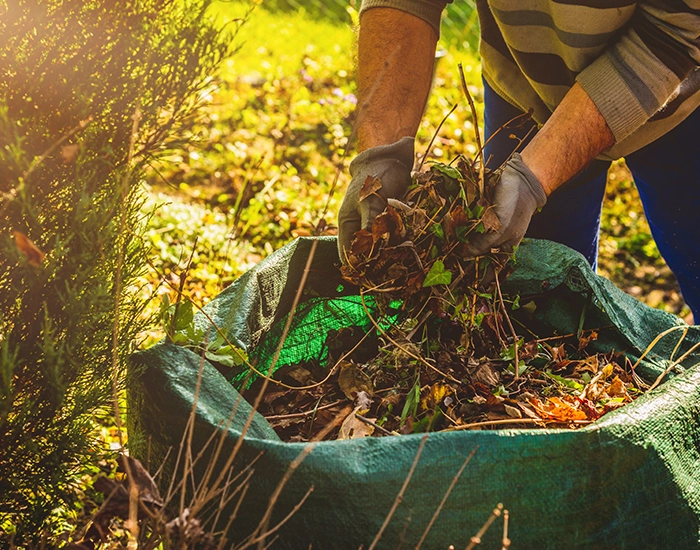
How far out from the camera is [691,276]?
2348 millimetres

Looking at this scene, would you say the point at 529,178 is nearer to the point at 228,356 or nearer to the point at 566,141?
the point at 566,141

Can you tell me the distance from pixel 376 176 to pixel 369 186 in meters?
0.08

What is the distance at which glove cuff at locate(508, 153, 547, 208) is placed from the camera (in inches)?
66.7

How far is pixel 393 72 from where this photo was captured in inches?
83.0

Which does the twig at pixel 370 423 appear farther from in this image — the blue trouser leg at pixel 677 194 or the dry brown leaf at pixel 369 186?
the blue trouser leg at pixel 677 194

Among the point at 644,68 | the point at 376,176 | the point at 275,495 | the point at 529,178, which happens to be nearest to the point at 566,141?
the point at 529,178

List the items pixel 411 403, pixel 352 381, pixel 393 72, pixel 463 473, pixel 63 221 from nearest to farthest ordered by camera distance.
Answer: pixel 463 473 < pixel 63 221 < pixel 411 403 < pixel 352 381 < pixel 393 72

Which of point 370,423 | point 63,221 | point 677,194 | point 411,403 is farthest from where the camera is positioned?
point 677,194

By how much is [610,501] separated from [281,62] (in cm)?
491

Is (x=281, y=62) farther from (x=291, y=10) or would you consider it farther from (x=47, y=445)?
(x=47, y=445)

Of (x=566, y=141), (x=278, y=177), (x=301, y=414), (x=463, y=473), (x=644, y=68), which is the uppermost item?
(x=644, y=68)

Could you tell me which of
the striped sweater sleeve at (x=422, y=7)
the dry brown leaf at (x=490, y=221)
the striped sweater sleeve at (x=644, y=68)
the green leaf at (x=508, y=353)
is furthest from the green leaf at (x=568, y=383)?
the striped sweater sleeve at (x=422, y=7)


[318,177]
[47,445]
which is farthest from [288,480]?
[318,177]

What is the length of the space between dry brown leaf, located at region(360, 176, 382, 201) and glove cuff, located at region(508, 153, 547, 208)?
0.35 meters
